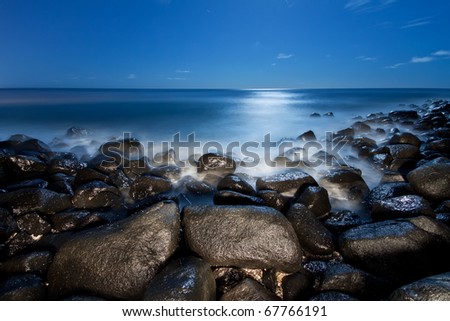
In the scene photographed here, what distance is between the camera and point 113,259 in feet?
8.68

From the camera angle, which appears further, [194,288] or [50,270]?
[50,270]

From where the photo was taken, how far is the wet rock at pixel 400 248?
8.90 ft

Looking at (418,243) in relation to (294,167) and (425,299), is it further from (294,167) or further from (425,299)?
(294,167)

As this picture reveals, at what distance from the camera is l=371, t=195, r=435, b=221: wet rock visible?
11.6 ft

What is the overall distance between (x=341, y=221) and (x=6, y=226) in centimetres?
462

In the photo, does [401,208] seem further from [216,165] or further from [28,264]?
[28,264]

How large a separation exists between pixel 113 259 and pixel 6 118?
20.0 metres

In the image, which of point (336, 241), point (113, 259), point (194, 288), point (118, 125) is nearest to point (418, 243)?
point (336, 241)

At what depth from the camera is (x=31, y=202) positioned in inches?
155

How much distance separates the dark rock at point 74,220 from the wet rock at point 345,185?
4.10 metres

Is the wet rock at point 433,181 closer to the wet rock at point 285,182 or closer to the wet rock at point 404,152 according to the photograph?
the wet rock at point 285,182

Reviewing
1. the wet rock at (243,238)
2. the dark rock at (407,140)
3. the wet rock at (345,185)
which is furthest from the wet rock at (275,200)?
the dark rock at (407,140)

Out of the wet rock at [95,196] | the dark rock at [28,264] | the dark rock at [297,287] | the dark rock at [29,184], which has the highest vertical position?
the dark rock at [29,184]

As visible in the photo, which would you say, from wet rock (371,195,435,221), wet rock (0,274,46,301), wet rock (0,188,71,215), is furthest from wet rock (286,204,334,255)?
wet rock (0,188,71,215)
